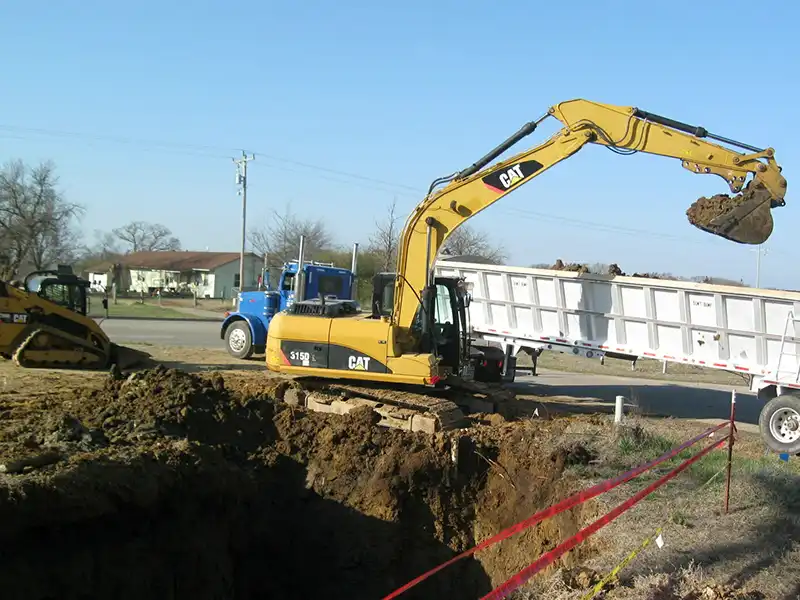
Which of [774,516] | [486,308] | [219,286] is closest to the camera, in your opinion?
[774,516]

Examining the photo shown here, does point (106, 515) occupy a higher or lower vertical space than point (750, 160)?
lower

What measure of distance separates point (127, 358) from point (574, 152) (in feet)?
33.5

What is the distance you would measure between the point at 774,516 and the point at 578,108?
7239 millimetres

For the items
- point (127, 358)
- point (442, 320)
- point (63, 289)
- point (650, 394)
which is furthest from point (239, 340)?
point (650, 394)

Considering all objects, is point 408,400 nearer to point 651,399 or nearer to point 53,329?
point 53,329

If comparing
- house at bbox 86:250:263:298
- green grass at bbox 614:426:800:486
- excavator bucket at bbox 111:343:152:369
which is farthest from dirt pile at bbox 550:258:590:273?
house at bbox 86:250:263:298

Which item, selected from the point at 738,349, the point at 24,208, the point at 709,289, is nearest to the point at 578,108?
the point at 709,289

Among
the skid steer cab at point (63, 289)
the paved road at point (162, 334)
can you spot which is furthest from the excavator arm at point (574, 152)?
the paved road at point (162, 334)

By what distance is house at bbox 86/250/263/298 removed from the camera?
235ft

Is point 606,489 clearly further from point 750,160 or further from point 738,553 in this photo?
point 750,160

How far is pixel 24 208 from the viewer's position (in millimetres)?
52469

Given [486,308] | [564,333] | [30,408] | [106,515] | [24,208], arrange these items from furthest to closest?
[24,208] → [486,308] → [564,333] → [30,408] → [106,515]

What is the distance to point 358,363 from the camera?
10.2 meters

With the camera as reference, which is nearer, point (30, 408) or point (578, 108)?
point (30, 408)
